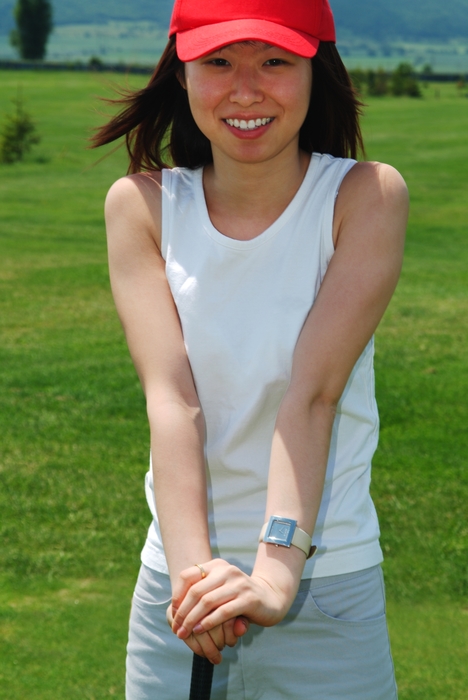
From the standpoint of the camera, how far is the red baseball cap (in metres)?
1.96

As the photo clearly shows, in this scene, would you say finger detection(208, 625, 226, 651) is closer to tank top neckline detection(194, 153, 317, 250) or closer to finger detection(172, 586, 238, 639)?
finger detection(172, 586, 238, 639)

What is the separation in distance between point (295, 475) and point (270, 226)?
0.53 m

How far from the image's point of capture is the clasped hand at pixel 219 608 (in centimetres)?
155

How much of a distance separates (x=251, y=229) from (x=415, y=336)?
280 inches

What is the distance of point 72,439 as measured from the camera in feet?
20.9

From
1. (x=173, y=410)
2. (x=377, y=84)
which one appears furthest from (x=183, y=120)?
(x=377, y=84)

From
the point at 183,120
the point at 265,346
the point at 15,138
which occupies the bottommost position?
the point at 15,138

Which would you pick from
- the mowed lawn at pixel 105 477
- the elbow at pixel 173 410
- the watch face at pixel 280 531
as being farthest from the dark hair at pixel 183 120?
the watch face at pixel 280 531

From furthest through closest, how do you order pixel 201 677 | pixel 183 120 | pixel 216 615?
1. pixel 183 120
2. pixel 201 677
3. pixel 216 615

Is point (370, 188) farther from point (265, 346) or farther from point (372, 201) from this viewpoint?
point (265, 346)

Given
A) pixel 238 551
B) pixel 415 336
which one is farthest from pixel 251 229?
pixel 415 336

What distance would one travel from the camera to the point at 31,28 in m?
108

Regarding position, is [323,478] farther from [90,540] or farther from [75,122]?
[75,122]

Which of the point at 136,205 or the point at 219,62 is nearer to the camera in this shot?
the point at 219,62
